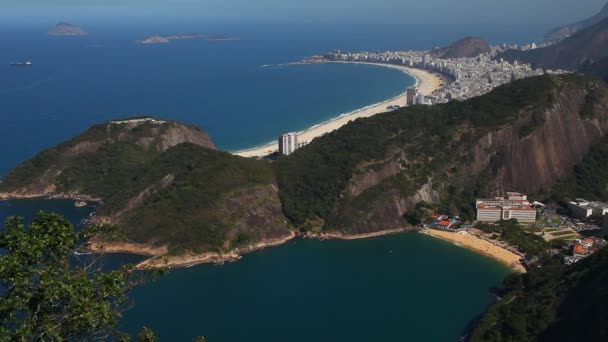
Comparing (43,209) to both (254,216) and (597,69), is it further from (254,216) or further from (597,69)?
(597,69)

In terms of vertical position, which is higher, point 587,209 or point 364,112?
point 364,112

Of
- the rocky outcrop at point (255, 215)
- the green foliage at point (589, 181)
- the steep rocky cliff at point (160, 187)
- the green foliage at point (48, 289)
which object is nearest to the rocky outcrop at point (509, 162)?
the green foliage at point (589, 181)

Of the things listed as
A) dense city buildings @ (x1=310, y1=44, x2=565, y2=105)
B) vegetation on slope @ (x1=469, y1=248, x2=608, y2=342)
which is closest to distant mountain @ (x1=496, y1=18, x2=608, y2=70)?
dense city buildings @ (x1=310, y1=44, x2=565, y2=105)

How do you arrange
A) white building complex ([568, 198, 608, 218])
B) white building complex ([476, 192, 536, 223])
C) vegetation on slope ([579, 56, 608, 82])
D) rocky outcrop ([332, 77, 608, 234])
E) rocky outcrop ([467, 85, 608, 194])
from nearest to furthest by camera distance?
1. white building complex ([568, 198, 608, 218])
2. white building complex ([476, 192, 536, 223])
3. rocky outcrop ([332, 77, 608, 234])
4. rocky outcrop ([467, 85, 608, 194])
5. vegetation on slope ([579, 56, 608, 82])

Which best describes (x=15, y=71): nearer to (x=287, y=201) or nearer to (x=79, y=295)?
(x=287, y=201)

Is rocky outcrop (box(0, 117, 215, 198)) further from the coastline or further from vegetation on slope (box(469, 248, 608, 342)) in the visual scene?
vegetation on slope (box(469, 248, 608, 342))

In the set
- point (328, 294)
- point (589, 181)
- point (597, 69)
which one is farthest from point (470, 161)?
point (597, 69)
